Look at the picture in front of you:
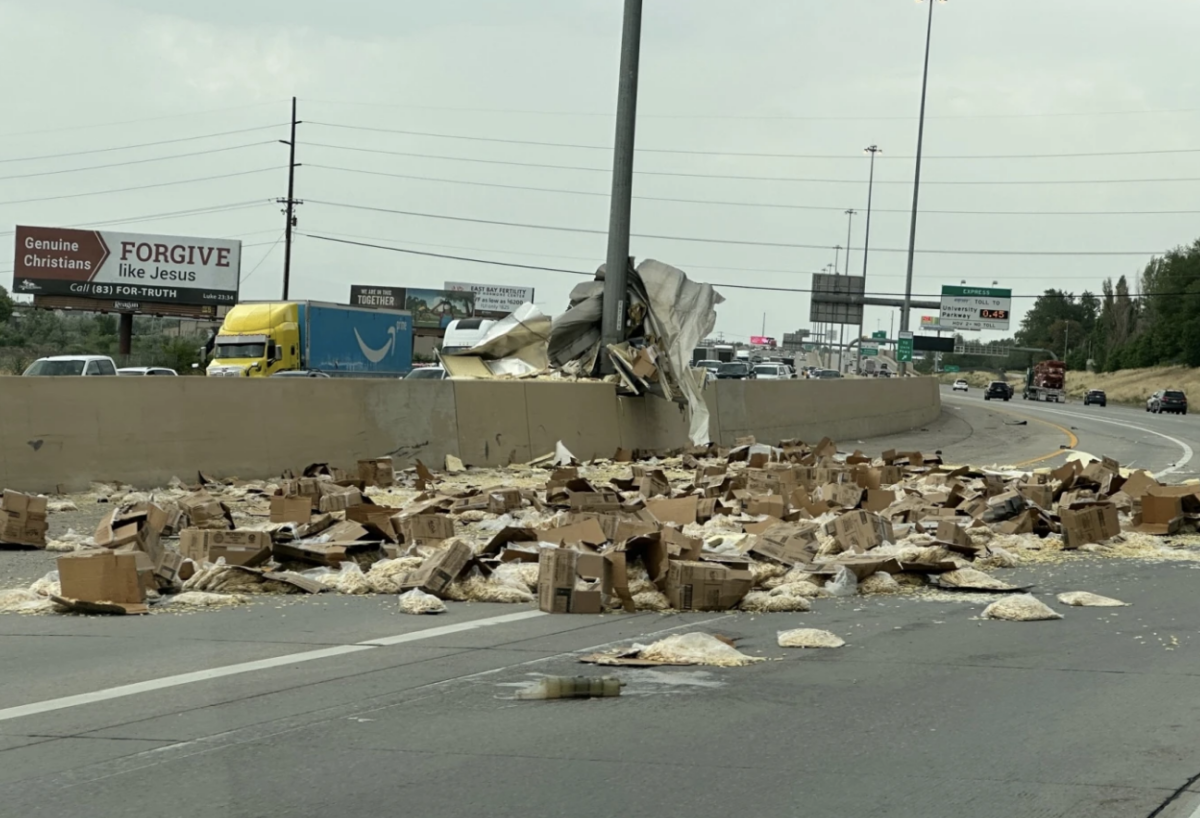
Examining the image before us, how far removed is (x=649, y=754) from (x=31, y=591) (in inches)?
209

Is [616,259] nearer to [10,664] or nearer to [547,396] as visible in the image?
[547,396]

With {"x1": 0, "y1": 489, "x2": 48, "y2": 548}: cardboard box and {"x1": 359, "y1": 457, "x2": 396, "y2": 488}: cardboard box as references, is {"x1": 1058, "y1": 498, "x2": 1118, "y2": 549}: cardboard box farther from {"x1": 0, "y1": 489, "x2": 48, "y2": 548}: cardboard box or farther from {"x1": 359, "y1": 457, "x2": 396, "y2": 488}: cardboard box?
{"x1": 0, "y1": 489, "x2": 48, "y2": 548}: cardboard box

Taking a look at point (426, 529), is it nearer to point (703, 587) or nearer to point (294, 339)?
point (703, 587)

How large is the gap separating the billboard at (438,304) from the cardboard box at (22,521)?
106615mm

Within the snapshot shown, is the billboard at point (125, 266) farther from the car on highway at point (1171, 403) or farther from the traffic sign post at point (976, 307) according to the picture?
the car on highway at point (1171, 403)

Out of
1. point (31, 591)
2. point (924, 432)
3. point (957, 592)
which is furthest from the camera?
point (924, 432)

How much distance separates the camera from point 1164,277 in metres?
128

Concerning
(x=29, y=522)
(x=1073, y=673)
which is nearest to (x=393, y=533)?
(x=29, y=522)

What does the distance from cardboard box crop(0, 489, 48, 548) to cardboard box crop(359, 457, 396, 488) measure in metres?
5.60

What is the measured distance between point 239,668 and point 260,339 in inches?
1649

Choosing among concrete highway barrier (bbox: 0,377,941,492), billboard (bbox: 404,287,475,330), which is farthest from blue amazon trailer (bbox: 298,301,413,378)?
billboard (bbox: 404,287,475,330)

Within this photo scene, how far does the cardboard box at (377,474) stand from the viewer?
55.6 feet

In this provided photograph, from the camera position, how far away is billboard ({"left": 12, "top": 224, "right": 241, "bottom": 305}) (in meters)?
76.2

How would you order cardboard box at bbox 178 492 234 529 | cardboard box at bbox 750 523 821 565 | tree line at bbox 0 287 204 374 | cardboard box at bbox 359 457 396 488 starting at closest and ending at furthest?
1. cardboard box at bbox 750 523 821 565
2. cardboard box at bbox 178 492 234 529
3. cardboard box at bbox 359 457 396 488
4. tree line at bbox 0 287 204 374
